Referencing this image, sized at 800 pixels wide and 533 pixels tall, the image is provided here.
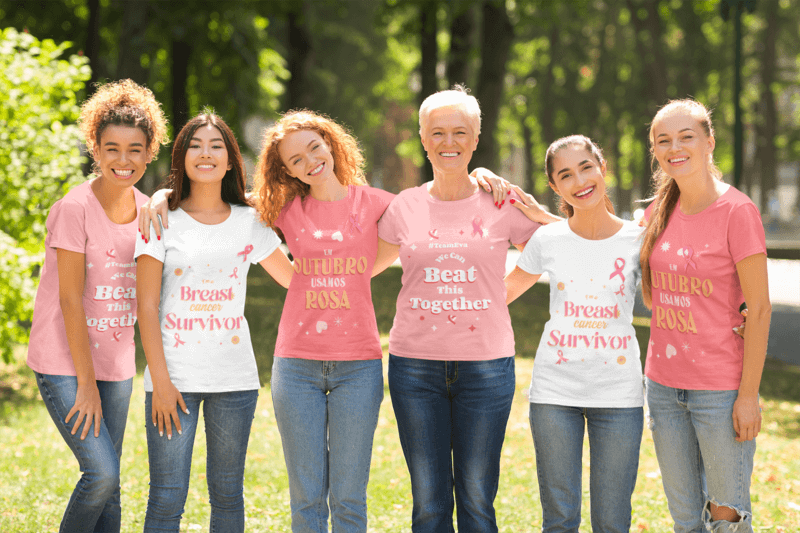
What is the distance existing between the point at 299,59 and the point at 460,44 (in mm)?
3763

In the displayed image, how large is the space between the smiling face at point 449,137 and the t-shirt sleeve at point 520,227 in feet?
1.09

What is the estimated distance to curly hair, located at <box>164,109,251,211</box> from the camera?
3.65 m

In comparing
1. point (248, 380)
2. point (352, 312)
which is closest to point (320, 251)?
point (352, 312)

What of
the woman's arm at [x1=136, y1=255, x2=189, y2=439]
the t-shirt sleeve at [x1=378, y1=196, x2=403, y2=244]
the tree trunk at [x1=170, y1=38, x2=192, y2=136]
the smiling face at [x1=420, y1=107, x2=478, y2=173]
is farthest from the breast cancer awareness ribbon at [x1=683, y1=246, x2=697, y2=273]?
the tree trunk at [x1=170, y1=38, x2=192, y2=136]

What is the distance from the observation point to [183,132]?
365 cm

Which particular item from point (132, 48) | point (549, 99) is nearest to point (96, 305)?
point (132, 48)

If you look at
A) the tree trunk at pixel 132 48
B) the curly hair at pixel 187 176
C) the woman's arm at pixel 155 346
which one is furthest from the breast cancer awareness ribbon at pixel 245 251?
the tree trunk at pixel 132 48

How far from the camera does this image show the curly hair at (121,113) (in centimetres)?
375

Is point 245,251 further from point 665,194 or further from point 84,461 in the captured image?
point 665,194

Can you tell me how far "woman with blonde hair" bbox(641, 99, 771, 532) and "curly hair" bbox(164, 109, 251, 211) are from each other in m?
1.84

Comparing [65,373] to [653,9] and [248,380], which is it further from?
[653,9]

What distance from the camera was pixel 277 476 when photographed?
21.0ft

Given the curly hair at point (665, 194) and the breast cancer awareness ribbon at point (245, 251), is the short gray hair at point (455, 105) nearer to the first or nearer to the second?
the curly hair at point (665, 194)

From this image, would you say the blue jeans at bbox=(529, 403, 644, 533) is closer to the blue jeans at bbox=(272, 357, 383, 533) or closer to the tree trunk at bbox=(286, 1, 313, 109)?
the blue jeans at bbox=(272, 357, 383, 533)
